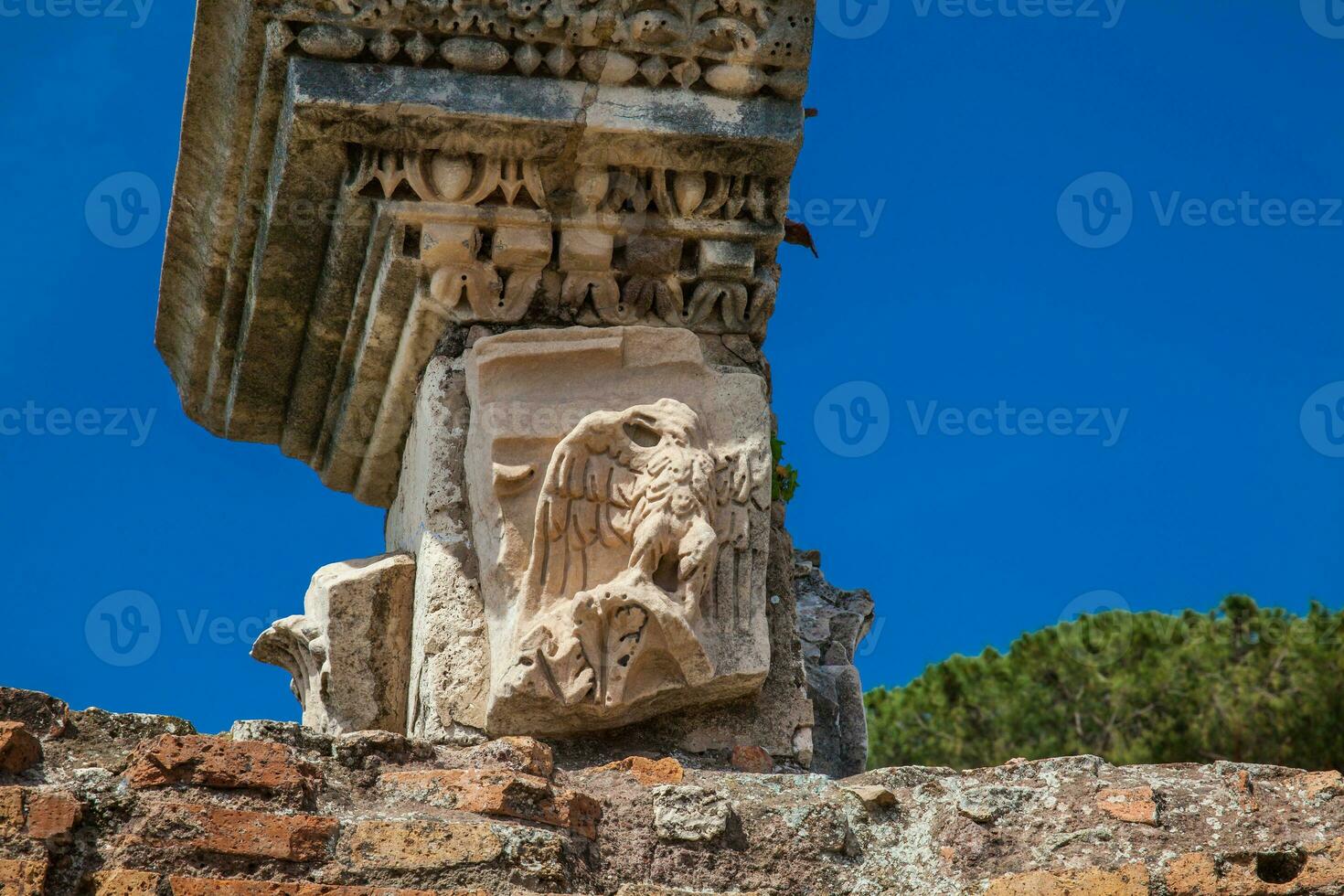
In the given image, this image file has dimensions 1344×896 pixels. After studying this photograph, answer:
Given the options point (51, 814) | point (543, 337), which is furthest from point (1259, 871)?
point (543, 337)

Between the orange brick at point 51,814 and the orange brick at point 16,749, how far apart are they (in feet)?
0.56

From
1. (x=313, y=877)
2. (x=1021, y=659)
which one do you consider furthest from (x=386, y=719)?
(x=1021, y=659)

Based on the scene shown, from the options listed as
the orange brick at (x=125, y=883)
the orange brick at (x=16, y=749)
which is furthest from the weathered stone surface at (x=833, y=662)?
the orange brick at (x=125, y=883)

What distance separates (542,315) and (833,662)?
186 centimetres

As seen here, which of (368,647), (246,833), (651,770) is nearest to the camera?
(246,833)

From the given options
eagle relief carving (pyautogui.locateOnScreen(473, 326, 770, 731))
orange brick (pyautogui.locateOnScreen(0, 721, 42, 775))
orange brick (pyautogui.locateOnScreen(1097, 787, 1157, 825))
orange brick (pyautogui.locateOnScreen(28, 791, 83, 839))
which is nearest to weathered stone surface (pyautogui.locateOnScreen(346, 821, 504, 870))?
orange brick (pyautogui.locateOnScreen(28, 791, 83, 839))

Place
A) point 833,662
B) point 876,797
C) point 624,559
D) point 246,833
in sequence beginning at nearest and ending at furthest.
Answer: point 246,833 < point 876,797 < point 624,559 < point 833,662

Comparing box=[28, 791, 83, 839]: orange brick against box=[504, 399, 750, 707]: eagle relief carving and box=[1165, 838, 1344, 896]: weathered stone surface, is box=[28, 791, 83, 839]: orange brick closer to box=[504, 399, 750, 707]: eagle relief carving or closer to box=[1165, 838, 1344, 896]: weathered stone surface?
box=[504, 399, 750, 707]: eagle relief carving

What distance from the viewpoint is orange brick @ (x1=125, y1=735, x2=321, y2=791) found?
4008 millimetres

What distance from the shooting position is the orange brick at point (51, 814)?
379 cm

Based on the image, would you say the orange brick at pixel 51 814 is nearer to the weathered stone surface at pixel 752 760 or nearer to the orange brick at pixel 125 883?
the orange brick at pixel 125 883

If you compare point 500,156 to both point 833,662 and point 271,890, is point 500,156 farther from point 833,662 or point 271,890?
point 271,890

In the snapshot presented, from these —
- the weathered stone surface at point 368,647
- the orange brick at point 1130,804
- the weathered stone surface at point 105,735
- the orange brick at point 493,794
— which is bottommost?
the orange brick at point 1130,804

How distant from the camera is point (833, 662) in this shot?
7395mm
